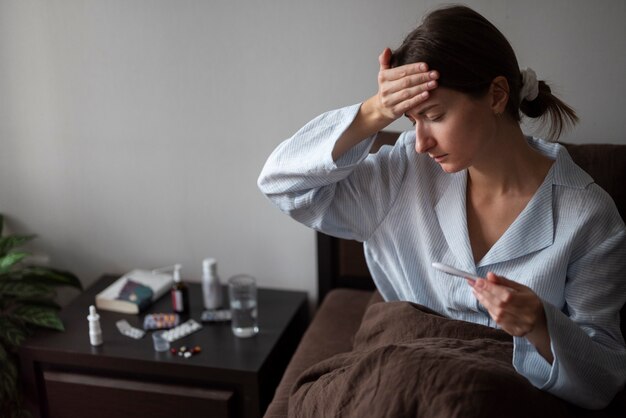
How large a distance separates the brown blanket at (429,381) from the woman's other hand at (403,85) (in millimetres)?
417

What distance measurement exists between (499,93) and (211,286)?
99cm

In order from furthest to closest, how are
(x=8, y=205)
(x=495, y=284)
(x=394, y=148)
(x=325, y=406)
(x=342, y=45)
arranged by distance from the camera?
(x=8, y=205) < (x=342, y=45) < (x=394, y=148) < (x=325, y=406) < (x=495, y=284)

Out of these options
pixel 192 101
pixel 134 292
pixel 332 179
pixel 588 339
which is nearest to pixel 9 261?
pixel 134 292

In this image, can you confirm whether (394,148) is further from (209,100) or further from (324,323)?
(209,100)

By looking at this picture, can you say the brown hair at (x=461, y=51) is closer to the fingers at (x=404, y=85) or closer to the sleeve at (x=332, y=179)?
the fingers at (x=404, y=85)

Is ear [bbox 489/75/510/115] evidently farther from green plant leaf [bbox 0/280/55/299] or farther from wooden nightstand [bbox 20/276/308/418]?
green plant leaf [bbox 0/280/55/299]

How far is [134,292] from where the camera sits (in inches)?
76.5

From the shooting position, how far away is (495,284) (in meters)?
1.10

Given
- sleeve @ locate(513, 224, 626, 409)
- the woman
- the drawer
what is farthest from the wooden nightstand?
sleeve @ locate(513, 224, 626, 409)

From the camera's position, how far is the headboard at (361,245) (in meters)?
1.49

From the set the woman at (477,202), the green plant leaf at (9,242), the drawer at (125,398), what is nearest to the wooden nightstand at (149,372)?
the drawer at (125,398)

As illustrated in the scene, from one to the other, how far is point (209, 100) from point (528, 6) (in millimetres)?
865

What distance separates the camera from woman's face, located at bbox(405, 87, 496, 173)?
3.94 feet

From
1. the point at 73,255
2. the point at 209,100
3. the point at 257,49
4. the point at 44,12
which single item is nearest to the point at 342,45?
the point at 257,49
